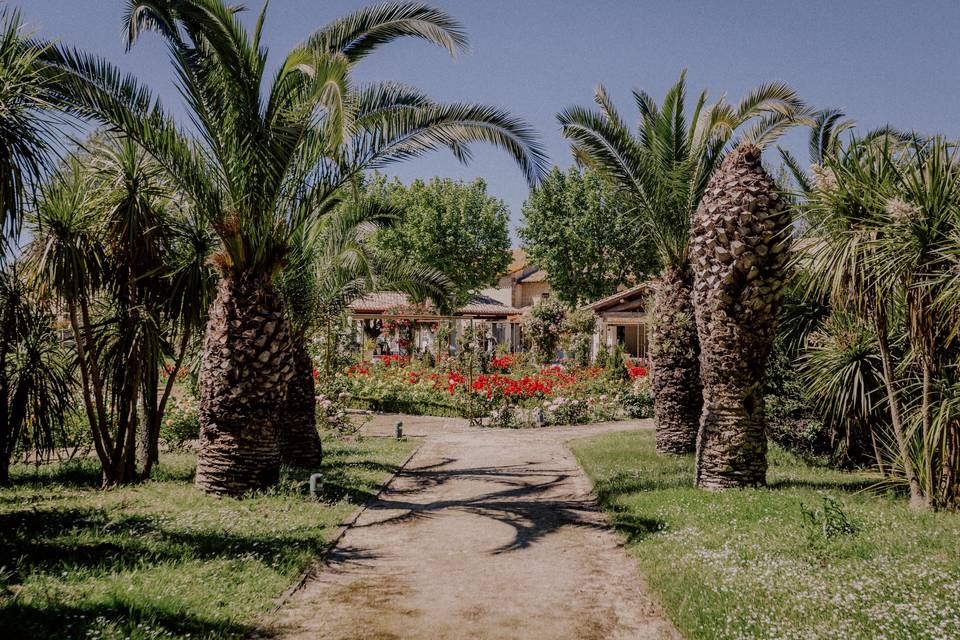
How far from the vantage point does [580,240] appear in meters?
39.2

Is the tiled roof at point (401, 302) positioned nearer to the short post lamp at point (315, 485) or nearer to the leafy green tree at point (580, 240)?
the leafy green tree at point (580, 240)

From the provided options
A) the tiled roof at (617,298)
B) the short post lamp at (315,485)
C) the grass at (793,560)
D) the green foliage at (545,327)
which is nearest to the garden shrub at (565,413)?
the grass at (793,560)

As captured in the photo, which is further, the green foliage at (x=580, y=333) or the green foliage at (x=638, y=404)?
the green foliage at (x=580, y=333)

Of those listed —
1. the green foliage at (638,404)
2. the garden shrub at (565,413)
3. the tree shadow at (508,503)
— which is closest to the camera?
the tree shadow at (508,503)

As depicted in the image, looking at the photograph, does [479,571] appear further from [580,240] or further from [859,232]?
[580,240]

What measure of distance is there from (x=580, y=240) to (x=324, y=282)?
28.3 m

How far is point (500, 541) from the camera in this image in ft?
24.1

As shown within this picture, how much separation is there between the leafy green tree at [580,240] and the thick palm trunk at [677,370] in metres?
27.0

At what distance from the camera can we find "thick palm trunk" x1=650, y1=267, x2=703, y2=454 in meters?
12.0

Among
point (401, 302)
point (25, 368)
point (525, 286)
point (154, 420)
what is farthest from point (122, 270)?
point (525, 286)

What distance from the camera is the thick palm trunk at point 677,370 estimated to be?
12.0m

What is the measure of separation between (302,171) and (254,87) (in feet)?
3.95

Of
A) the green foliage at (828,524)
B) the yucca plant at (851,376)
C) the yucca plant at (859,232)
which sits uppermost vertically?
the yucca plant at (859,232)

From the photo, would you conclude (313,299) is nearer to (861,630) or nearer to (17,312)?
(17,312)
